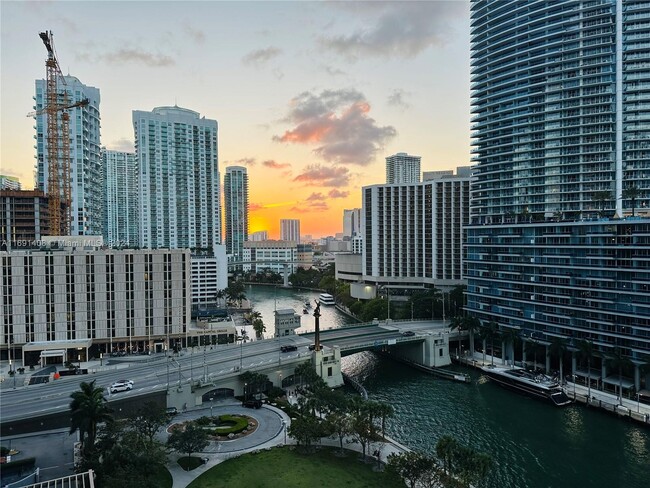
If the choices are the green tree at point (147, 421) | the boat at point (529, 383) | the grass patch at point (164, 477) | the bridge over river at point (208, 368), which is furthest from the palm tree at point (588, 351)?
the green tree at point (147, 421)

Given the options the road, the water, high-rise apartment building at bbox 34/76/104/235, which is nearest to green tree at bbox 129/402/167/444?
the road

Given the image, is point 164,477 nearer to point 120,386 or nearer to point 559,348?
point 120,386

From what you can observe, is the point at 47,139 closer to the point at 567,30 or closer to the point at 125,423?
the point at 125,423

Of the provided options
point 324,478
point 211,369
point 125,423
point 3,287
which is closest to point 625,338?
point 324,478

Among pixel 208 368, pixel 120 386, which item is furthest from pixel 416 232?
pixel 120 386

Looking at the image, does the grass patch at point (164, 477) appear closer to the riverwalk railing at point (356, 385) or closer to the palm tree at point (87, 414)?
the palm tree at point (87, 414)

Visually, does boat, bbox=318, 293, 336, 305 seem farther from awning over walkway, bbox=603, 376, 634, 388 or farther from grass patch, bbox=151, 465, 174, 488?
grass patch, bbox=151, 465, 174, 488
